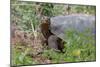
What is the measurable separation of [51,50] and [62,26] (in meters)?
0.33

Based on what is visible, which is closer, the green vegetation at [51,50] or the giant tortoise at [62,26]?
the green vegetation at [51,50]

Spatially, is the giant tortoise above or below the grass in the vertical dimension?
above

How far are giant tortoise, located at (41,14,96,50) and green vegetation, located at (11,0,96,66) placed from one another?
52 millimetres

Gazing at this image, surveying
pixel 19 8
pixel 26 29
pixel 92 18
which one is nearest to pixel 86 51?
pixel 92 18

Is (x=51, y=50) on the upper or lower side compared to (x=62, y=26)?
lower

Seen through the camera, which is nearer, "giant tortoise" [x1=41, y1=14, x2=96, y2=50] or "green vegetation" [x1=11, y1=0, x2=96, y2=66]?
"green vegetation" [x1=11, y1=0, x2=96, y2=66]

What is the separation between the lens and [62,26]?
2.39 metres

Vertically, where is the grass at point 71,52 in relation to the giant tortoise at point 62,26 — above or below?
below

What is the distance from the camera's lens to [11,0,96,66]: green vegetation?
2.21 m

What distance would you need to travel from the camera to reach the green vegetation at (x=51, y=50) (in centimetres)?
221

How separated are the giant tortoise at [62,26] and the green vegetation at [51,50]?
0.17 ft

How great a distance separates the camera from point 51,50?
234 centimetres

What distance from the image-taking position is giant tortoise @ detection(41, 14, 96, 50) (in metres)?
2.33

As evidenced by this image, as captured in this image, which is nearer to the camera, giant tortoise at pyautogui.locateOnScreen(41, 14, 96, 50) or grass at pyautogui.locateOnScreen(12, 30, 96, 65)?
grass at pyautogui.locateOnScreen(12, 30, 96, 65)
